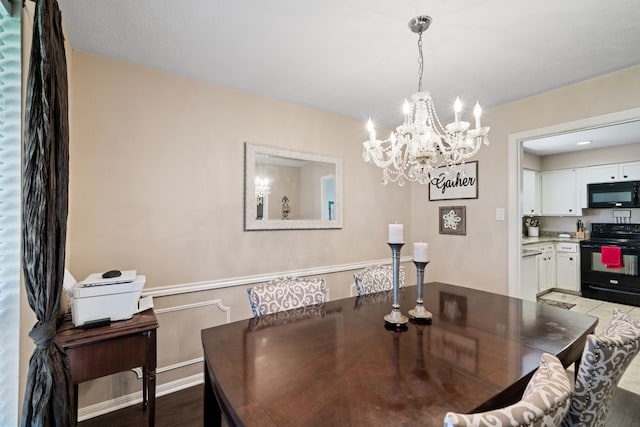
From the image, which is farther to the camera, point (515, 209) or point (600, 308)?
point (600, 308)

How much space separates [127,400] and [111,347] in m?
0.78

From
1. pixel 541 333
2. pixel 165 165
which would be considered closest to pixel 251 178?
pixel 165 165

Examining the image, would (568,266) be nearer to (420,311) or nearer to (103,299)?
(420,311)

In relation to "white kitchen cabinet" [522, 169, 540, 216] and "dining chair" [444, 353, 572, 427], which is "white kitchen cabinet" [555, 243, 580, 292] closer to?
"white kitchen cabinet" [522, 169, 540, 216]

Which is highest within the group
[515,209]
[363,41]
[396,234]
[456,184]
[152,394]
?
[363,41]

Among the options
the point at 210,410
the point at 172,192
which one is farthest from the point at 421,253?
the point at 172,192

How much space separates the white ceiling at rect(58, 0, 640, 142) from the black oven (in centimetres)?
348

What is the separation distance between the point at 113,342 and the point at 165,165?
1.22 m

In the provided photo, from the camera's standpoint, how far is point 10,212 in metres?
1.20

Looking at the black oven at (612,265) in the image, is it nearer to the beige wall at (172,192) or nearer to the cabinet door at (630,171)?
the cabinet door at (630,171)

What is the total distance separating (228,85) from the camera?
93.5 inches

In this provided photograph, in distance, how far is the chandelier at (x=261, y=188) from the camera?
2.54 m

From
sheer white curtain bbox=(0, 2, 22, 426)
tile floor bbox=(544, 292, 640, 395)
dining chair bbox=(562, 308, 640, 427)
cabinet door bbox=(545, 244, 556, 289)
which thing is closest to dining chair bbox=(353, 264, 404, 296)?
dining chair bbox=(562, 308, 640, 427)

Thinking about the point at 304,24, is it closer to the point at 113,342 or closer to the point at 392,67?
the point at 392,67
